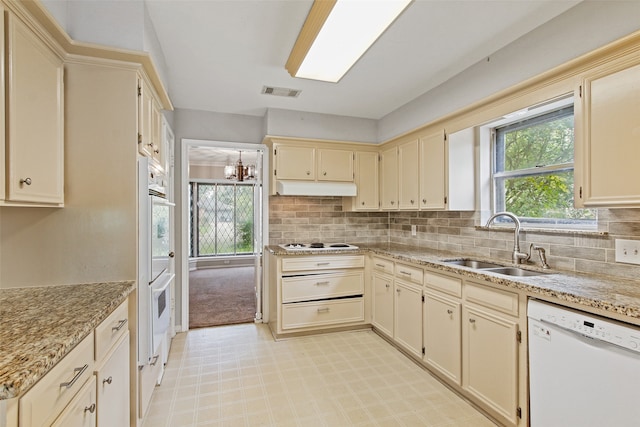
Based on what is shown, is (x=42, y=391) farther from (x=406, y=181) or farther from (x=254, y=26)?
(x=406, y=181)

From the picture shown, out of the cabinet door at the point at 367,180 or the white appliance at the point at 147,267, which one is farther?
the cabinet door at the point at 367,180

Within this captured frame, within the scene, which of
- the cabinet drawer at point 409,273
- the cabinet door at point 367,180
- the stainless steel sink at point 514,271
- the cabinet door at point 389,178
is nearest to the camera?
the stainless steel sink at point 514,271

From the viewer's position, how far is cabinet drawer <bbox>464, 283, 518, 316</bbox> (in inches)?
69.4

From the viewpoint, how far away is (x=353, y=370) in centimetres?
258

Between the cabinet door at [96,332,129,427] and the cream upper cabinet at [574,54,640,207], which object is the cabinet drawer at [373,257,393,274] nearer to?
the cream upper cabinet at [574,54,640,207]

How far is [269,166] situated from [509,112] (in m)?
2.49

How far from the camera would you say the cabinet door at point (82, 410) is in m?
1.01

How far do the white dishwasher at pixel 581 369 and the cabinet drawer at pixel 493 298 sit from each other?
117 millimetres

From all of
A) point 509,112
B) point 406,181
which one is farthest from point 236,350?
point 509,112

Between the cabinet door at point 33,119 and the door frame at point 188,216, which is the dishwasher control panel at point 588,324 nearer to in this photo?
the cabinet door at point 33,119

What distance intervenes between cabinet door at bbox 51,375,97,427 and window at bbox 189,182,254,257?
252 inches

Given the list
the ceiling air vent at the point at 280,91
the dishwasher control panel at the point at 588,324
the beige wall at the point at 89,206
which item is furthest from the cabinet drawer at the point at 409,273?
the beige wall at the point at 89,206

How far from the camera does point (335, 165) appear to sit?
12.1 feet

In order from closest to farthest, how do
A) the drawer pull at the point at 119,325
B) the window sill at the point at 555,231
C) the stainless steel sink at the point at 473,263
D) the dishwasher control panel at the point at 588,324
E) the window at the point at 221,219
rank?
the dishwasher control panel at the point at 588,324 → the drawer pull at the point at 119,325 → the window sill at the point at 555,231 → the stainless steel sink at the point at 473,263 → the window at the point at 221,219
